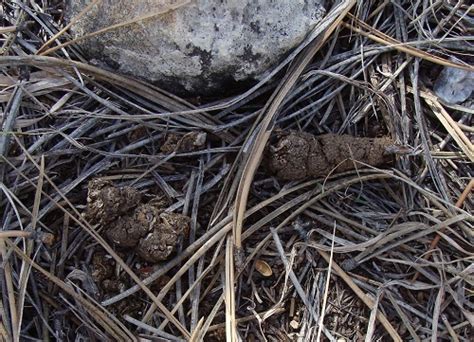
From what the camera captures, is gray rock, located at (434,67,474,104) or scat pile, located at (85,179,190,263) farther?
gray rock, located at (434,67,474,104)

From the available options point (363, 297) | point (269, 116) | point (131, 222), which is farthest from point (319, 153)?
point (131, 222)

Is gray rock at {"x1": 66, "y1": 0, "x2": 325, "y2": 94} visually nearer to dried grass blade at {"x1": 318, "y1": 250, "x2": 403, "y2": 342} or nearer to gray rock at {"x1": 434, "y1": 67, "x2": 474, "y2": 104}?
gray rock at {"x1": 434, "y1": 67, "x2": 474, "y2": 104}

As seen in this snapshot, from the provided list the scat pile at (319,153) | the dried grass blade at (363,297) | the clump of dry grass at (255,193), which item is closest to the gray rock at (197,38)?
the clump of dry grass at (255,193)

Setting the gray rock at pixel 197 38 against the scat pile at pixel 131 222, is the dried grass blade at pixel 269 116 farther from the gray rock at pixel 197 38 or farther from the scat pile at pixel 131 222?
the scat pile at pixel 131 222

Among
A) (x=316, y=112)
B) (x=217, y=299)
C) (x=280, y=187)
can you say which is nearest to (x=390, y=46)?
(x=316, y=112)

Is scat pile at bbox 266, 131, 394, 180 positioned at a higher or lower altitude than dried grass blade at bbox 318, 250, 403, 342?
higher

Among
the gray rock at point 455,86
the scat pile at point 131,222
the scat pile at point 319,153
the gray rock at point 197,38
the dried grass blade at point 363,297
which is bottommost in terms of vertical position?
the dried grass blade at point 363,297

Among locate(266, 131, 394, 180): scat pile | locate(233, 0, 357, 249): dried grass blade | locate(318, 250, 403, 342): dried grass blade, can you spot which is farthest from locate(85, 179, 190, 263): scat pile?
locate(318, 250, 403, 342): dried grass blade
